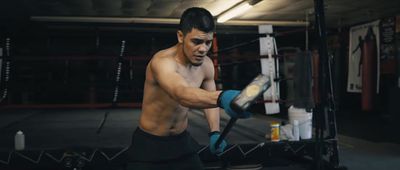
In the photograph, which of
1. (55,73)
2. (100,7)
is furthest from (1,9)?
(55,73)

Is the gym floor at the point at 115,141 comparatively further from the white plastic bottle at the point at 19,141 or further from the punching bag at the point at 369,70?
the punching bag at the point at 369,70

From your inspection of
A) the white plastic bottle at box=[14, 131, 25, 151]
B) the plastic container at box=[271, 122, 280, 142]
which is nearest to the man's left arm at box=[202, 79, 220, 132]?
the plastic container at box=[271, 122, 280, 142]

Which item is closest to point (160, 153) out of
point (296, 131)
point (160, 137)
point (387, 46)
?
point (160, 137)

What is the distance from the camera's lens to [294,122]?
364cm

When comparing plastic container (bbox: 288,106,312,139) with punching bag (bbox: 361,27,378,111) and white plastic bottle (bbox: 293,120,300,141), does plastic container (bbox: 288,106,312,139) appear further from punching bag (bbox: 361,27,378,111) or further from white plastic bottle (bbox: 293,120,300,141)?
punching bag (bbox: 361,27,378,111)

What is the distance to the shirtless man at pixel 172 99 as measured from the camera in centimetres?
163

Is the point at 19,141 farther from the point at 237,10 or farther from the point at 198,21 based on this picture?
the point at 237,10

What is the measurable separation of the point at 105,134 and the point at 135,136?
2114 millimetres

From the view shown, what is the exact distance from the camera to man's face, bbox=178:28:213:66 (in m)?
1.61

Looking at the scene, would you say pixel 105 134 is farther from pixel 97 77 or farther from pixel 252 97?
pixel 97 77

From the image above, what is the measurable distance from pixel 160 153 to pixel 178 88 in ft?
1.56

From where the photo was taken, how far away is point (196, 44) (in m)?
1.63

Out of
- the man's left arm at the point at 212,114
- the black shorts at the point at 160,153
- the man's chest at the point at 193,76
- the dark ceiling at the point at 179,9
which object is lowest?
the black shorts at the point at 160,153

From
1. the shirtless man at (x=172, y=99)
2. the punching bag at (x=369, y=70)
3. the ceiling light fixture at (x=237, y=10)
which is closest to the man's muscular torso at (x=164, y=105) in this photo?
the shirtless man at (x=172, y=99)
